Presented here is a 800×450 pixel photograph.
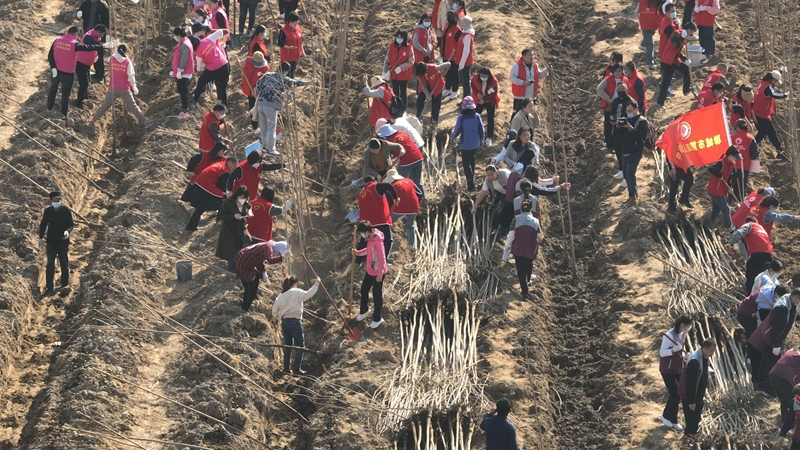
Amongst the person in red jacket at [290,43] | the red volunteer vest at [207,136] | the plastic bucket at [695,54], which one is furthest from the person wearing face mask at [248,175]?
the plastic bucket at [695,54]

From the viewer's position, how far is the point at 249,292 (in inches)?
631

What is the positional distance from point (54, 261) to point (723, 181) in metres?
9.17

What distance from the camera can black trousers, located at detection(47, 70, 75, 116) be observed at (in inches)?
789

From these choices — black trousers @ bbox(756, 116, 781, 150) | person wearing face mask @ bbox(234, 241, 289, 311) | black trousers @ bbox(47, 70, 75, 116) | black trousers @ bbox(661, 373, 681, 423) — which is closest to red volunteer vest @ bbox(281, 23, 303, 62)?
black trousers @ bbox(47, 70, 75, 116)

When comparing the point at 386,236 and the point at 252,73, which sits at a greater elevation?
the point at 252,73

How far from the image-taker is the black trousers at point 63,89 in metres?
20.0

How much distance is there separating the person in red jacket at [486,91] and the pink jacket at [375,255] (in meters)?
4.75

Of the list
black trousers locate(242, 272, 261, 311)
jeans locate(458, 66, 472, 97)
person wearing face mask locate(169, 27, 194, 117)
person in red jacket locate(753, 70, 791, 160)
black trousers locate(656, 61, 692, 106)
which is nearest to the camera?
black trousers locate(242, 272, 261, 311)

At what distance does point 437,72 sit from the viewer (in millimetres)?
20188

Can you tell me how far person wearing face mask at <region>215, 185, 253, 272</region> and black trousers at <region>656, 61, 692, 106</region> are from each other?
8.00 m

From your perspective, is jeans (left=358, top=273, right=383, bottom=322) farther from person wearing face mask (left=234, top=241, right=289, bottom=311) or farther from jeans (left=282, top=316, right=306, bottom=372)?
person wearing face mask (left=234, top=241, right=289, bottom=311)

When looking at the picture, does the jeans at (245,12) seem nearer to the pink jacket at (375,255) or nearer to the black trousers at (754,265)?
the pink jacket at (375,255)

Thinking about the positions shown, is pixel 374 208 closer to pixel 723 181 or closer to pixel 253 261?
pixel 253 261

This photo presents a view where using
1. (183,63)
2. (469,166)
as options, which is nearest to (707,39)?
(469,166)
